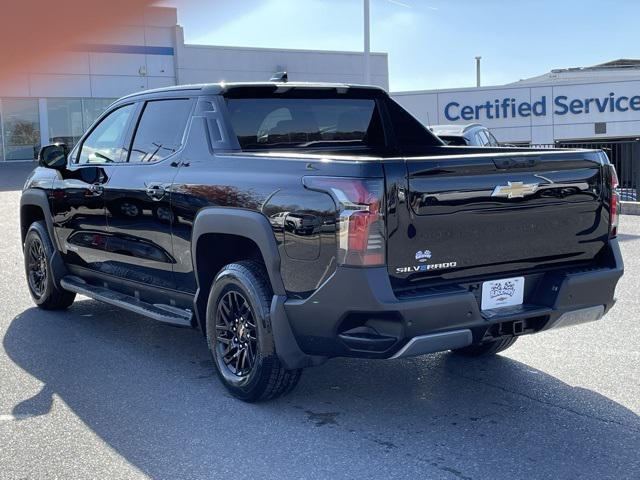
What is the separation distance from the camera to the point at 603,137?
3181cm

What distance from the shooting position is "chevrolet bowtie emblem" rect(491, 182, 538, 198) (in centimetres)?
418

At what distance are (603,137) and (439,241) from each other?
30.0 metres

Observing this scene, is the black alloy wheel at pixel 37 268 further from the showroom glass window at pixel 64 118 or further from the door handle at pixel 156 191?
the showroom glass window at pixel 64 118

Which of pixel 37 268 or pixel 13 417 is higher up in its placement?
pixel 37 268

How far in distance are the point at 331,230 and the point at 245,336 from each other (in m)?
1.14

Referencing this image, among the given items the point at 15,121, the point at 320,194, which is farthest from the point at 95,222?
the point at 15,121

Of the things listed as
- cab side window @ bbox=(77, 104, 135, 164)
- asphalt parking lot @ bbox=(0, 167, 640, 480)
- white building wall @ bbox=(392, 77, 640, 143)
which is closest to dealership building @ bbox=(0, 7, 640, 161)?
white building wall @ bbox=(392, 77, 640, 143)

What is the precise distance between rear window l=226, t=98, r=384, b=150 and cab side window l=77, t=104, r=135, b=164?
1194mm

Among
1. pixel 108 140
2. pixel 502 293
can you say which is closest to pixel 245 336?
pixel 502 293

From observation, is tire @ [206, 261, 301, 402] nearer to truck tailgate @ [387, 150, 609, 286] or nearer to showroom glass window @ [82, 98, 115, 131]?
truck tailgate @ [387, 150, 609, 286]

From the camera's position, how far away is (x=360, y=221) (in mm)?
3865

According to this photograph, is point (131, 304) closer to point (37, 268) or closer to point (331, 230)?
point (37, 268)

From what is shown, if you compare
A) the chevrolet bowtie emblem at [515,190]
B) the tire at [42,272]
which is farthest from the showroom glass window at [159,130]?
the chevrolet bowtie emblem at [515,190]

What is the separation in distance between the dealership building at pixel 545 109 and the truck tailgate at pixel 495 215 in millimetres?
27720
